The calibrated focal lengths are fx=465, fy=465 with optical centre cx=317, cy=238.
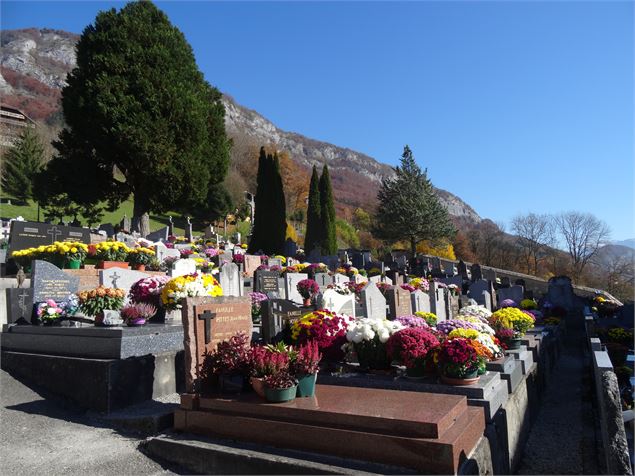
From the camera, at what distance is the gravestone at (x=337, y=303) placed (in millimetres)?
10133

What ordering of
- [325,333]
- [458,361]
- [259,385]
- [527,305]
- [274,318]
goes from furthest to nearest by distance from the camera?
1. [527,305]
2. [274,318]
3. [325,333]
4. [458,361]
5. [259,385]

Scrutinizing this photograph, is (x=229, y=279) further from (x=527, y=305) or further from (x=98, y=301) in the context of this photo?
(x=527, y=305)

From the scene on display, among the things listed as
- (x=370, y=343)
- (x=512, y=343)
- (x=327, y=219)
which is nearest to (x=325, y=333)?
(x=370, y=343)

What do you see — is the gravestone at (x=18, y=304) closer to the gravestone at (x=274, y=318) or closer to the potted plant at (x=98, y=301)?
the potted plant at (x=98, y=301)

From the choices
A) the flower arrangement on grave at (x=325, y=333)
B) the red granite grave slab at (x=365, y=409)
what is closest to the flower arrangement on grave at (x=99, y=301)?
the flower arrangement on grave at (x=325, y=333)

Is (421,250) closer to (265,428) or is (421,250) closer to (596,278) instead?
(596,278)

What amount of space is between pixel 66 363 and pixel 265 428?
3979 millimetres

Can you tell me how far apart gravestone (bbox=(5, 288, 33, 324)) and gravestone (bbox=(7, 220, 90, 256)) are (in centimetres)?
808

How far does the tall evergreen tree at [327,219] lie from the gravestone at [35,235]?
990 inches

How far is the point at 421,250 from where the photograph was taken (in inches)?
2176

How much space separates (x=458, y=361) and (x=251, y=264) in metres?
18.8

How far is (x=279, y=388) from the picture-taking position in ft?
16.1

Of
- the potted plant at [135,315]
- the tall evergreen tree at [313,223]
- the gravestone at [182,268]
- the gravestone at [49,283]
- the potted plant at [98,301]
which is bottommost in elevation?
the potted plant at [135,315]

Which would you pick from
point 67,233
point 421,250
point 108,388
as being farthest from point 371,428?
point 421,250
